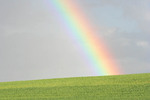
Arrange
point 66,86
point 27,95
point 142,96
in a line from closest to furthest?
point 142,96 → point 27,95 → point 66,86

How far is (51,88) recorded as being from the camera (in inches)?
1142

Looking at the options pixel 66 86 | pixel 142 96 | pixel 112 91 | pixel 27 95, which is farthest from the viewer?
pixel 66 86

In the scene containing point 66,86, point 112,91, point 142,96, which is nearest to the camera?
point 142,96

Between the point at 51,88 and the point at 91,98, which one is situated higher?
the point at 51,88

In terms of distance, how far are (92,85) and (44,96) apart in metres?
4.87

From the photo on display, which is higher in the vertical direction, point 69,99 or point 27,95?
point 27,95

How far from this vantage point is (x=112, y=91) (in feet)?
83.0

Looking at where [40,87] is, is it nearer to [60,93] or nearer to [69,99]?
[60,93]

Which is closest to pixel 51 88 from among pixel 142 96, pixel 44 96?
pixel 44 96

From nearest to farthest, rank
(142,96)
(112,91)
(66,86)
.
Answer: (142,96) → (112,91) → (66,86)

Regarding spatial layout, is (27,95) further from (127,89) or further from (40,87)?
(127,89)

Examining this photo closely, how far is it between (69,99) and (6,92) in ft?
29.3

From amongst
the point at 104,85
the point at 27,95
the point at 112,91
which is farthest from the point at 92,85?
the point at 27,95

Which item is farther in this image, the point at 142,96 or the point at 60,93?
the point at 60,93
